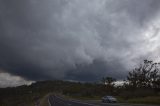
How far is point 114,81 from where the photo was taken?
310ft

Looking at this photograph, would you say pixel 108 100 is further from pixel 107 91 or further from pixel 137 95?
pixel 107 91

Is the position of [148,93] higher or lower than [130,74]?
lower

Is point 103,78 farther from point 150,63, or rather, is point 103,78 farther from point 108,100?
point 108,100

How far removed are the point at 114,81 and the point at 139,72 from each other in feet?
41.4

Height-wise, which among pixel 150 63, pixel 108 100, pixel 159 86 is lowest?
pixel 108 100

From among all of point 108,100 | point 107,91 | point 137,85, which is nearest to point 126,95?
point 108,100

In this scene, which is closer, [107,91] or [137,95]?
[137,95]

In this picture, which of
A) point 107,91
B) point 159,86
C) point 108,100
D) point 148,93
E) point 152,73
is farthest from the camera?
point 107,91

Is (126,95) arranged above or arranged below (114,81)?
below

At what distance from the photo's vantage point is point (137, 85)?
82.9 m

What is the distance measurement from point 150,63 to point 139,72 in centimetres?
422

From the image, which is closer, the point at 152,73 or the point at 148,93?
the point at 148,93

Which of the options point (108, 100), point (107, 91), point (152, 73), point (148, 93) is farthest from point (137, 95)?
point (107, 91)

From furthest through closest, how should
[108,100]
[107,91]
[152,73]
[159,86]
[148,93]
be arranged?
[107,91], [152,73], [159,86], [148,93], [108,100]
